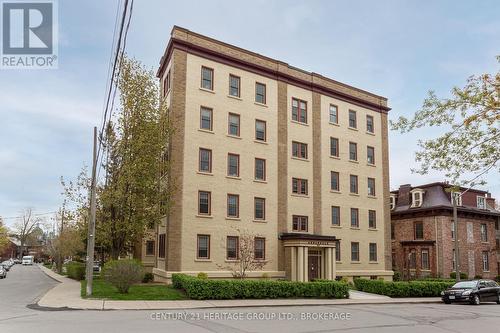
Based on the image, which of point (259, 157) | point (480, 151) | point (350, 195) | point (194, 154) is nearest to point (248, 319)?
point (480, 151)

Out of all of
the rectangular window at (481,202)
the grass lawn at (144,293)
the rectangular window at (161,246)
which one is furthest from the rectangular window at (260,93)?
the rectangular window at (481,202)

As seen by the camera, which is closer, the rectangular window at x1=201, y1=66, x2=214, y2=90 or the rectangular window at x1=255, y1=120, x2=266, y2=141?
the rectangular window at x1=201, y1=66, x2=214, y2=90

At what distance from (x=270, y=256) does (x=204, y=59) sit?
49.9 ft

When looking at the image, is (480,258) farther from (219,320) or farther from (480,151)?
(480,151)

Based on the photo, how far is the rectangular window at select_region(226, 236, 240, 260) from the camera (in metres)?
33.3

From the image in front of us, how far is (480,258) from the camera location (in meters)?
52.2

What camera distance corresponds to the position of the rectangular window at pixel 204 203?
32656 millimetres

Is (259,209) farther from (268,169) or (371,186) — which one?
(371,186)

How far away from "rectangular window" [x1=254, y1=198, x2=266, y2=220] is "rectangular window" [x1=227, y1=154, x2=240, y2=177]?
255 cm

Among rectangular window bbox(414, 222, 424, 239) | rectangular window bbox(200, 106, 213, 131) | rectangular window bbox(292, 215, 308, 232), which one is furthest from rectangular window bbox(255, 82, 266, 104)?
rectangular window bbox(414, 222, 424, 239)

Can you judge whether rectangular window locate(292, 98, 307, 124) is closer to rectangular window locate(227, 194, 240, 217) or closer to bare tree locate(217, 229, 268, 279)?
rectangular window locate(227, 194, 240, 217)

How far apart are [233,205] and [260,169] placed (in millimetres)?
3737

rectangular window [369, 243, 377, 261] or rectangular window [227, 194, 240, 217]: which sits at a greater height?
rectangular window [227, 194, 240, 217]

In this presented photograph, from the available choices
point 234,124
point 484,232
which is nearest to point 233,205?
point 234,124
